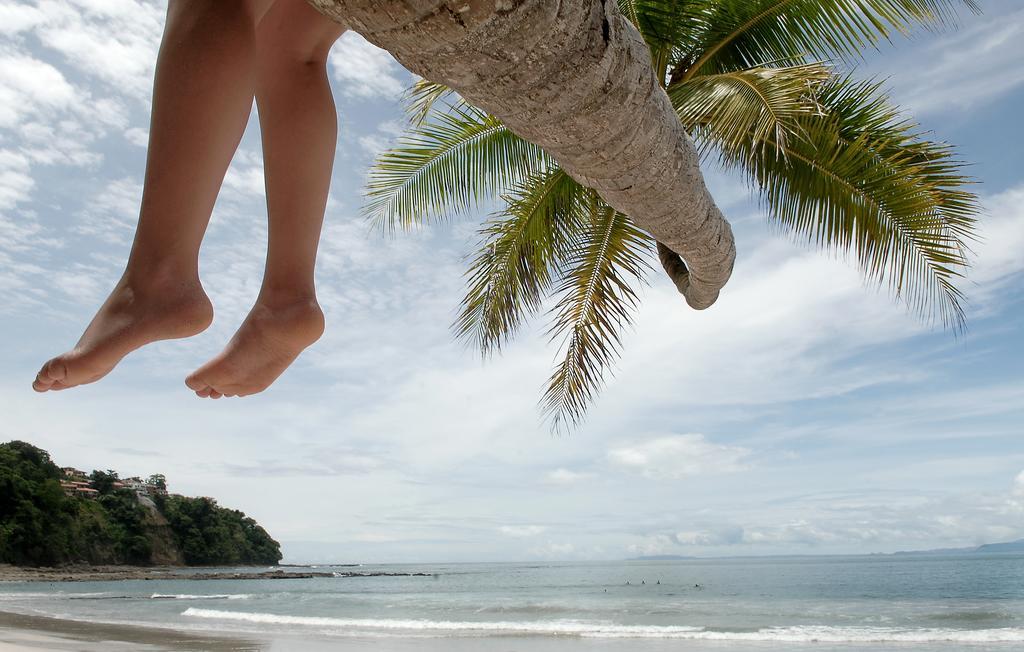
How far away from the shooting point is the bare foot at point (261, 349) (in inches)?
44.9

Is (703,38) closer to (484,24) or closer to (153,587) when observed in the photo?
(484,24)

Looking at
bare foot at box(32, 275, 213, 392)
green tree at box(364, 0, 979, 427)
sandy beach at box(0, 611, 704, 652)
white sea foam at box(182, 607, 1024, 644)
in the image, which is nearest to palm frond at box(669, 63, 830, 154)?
green tree at box(364, 0, 979, 427)

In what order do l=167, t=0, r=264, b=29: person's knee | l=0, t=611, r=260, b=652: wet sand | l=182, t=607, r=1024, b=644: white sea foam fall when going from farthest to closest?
1. l=182, t=607, r=1024, b=644: white sea foam
2. l=0, t=611, r=260, b=652: wet sand
3. l=167, t=0, r=264, b=29: person's knee

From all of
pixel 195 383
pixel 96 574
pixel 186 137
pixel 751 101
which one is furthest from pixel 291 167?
pixel 96 574

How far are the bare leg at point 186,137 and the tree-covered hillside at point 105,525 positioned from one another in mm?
43681

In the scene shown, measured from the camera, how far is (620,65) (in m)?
0.83

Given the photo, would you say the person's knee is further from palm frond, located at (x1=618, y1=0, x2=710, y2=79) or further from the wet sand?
the wet sand

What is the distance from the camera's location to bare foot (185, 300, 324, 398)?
1.14 metres

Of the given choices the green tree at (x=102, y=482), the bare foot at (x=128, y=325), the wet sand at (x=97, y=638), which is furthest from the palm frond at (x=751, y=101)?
the green tree at (x=102, y=482)

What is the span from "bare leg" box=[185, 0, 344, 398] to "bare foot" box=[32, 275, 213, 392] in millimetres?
117

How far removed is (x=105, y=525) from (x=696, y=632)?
4313 centimetres

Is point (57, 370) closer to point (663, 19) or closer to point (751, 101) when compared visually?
point (751, 101)

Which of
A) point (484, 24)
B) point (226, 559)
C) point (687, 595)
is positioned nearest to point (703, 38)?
point (484, 24)

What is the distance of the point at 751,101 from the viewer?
13.2 ft
